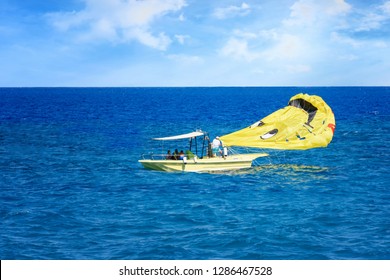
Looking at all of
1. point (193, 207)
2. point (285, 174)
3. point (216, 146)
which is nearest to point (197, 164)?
point (216, 146)

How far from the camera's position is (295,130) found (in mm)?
50031

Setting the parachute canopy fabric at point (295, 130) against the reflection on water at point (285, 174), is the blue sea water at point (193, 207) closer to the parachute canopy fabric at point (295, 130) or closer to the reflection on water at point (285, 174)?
the reflection on water at point (285, 174)

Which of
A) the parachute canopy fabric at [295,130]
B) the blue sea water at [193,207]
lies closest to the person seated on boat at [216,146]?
the parachute canopy fabric at [295,130]

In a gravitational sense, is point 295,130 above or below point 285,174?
above

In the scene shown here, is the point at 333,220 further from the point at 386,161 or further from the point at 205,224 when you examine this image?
the point at 386,161

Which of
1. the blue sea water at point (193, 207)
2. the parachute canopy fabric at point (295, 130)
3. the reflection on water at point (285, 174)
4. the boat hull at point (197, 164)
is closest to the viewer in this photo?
the blue sea water at point (193, 207)

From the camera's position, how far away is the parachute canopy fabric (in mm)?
48031

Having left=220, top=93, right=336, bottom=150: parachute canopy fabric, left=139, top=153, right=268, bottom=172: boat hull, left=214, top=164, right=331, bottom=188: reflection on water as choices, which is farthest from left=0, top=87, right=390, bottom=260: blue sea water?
left=220, top=93, right=336, bottom=150: parachute canopy fabric

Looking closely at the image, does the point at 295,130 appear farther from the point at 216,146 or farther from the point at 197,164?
the point at 197,164

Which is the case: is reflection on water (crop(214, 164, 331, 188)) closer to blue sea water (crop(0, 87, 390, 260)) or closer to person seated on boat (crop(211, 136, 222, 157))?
blue sea water (crop(0, 87, 390, 260))

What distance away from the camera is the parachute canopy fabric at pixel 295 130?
158 feet

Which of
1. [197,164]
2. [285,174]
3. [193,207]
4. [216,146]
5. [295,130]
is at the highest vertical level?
[295,130]
